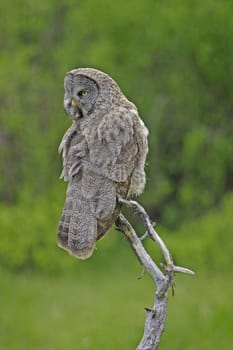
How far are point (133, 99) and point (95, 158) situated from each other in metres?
10.8

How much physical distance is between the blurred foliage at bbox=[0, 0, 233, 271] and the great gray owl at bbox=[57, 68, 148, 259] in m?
8.10

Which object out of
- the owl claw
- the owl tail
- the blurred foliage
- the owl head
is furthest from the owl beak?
the blurred foliage

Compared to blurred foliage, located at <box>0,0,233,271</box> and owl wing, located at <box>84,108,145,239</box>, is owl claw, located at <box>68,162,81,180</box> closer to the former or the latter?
owl wing, located at <box>84,108,145,239</box>

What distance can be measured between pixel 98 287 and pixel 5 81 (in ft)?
9.57

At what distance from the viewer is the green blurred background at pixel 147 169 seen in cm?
1317

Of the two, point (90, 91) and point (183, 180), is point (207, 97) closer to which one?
point (183, 180)

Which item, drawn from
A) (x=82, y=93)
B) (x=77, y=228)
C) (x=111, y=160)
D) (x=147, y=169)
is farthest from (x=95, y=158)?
(x=147, y=169)

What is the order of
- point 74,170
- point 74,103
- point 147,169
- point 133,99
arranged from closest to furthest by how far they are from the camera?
1. point 74,170
2. point 74,103
3. point 147,169
4. point 133,99

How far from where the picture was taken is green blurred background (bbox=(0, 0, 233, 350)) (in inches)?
519

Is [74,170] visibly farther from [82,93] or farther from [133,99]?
[133,99]

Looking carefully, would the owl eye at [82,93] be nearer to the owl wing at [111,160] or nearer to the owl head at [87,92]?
the owl head at [87,92]

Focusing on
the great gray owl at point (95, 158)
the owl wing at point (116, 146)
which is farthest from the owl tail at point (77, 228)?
the owl wing at point (116, 146)

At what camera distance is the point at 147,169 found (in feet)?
50.6

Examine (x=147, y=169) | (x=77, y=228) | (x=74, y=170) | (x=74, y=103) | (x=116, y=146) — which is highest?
(x=74, y=103)
